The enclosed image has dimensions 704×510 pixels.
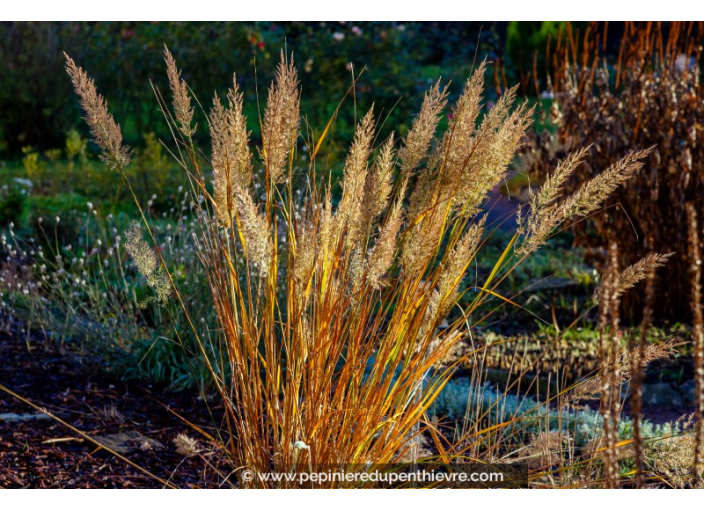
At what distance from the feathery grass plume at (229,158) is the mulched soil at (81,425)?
2.88 feet

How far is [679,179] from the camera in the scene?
4633 mm

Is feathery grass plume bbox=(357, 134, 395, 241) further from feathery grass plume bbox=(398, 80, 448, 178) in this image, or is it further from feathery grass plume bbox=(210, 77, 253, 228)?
feathery grass plume bbox=(210, 77, 253, 228)

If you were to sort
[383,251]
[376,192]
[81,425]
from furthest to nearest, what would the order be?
[81,425]
[376,192]
[383,251]

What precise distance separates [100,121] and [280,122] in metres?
0.47

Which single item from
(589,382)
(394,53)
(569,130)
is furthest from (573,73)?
(394,53)

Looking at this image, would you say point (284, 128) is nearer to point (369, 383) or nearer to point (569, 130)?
point (369, 383)

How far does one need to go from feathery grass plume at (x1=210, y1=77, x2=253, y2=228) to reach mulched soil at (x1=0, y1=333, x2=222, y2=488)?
88 cm

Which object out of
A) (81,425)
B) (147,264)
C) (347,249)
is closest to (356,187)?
(347,249)

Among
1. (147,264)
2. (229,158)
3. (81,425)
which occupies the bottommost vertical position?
(81,425)

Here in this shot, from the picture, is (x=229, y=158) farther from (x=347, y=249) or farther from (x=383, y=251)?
(x=383, y=251)

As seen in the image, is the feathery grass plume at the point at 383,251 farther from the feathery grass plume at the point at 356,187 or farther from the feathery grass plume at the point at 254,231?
the feathery grass plume at the point at 254,231

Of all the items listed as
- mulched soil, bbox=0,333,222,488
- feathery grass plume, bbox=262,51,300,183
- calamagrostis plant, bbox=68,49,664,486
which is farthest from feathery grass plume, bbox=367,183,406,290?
mulched soil, bbox=0,333,222,488

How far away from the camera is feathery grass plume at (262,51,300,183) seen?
6.03ft

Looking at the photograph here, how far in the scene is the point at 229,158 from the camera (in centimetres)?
191
